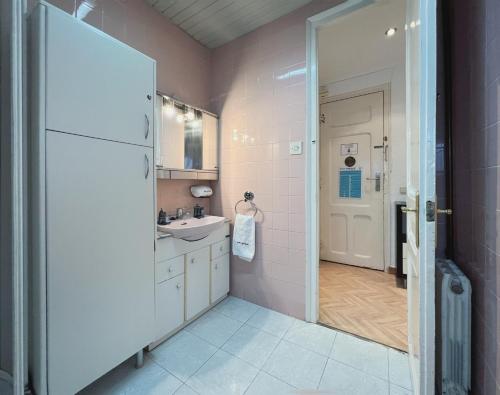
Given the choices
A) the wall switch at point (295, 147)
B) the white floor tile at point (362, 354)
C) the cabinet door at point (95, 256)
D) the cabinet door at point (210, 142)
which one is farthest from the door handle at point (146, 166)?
the white floor tile at point (362, 354)

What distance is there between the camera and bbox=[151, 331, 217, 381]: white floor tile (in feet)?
4.54

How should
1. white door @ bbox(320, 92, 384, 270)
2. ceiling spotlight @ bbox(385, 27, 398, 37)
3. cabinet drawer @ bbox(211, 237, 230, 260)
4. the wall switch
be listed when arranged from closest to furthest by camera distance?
the wall switch → cabinet drawer @ bbox(211, 237, 230, 260) → ceiling spotlight @ bbox(385, 27, 398, 37) → white door @ bbox(320, 92, 384, 270)

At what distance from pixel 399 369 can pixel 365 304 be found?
799 millimetres

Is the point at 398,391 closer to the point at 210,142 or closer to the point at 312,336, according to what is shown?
the point at 312,336

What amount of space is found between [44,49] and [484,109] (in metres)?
1.78

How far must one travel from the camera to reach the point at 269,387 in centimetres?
126

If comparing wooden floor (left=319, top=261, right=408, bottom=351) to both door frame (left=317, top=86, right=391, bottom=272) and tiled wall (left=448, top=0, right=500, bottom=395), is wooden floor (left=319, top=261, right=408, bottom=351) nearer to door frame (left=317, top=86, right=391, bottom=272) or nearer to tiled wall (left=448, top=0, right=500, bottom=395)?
door frame (left=317, top=86, right=391, bottom=272)

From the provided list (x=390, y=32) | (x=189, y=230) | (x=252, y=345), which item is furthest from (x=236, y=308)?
(x=390, y=32)

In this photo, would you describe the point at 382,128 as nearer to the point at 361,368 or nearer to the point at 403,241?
the point at 403,241

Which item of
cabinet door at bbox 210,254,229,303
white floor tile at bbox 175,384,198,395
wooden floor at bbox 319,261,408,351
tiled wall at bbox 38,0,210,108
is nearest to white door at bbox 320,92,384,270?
wooden floor at bbox 319,261,408,351

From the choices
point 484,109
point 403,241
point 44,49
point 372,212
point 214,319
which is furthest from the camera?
point 372,212

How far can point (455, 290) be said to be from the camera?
927 millimetres

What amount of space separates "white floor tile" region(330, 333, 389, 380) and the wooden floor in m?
0.09

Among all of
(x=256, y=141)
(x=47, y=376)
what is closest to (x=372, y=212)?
(x=256, y=141)
